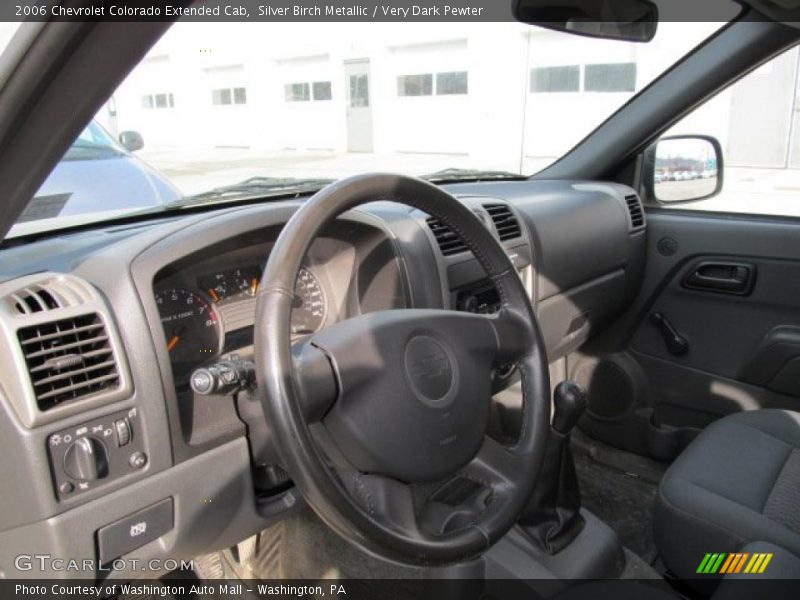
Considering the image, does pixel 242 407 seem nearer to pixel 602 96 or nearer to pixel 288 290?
pixel 288 290

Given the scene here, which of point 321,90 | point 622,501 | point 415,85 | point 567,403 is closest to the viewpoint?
point 567,403

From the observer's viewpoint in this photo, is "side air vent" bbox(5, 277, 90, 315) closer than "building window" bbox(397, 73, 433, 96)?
Yes

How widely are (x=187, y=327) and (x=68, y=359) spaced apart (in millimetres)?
319

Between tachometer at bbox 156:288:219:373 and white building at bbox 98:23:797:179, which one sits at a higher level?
white building at bbox 98:23:797:179

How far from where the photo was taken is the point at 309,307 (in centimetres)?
179

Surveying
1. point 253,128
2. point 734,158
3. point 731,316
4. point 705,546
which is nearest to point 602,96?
point 734,158

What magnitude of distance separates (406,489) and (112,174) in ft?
3.55

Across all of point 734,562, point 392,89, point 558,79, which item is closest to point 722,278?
point 734,562

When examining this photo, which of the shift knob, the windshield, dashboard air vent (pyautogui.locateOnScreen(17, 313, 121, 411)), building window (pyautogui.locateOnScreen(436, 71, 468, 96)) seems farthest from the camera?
building window (pyautogui.locateOnScreen(436, 71, 468, 96))

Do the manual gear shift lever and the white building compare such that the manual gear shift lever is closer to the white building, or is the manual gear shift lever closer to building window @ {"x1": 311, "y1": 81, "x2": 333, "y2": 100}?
the white building

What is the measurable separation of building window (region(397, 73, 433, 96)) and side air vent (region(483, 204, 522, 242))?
3.79 meters

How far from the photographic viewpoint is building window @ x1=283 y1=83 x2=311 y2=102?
389 cm

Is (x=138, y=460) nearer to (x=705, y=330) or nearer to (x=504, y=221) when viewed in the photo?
(x=504, y=221)

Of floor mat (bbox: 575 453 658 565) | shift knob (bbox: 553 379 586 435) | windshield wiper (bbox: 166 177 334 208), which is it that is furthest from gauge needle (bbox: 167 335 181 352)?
floor mat (bbox: 575 453 658 565)
